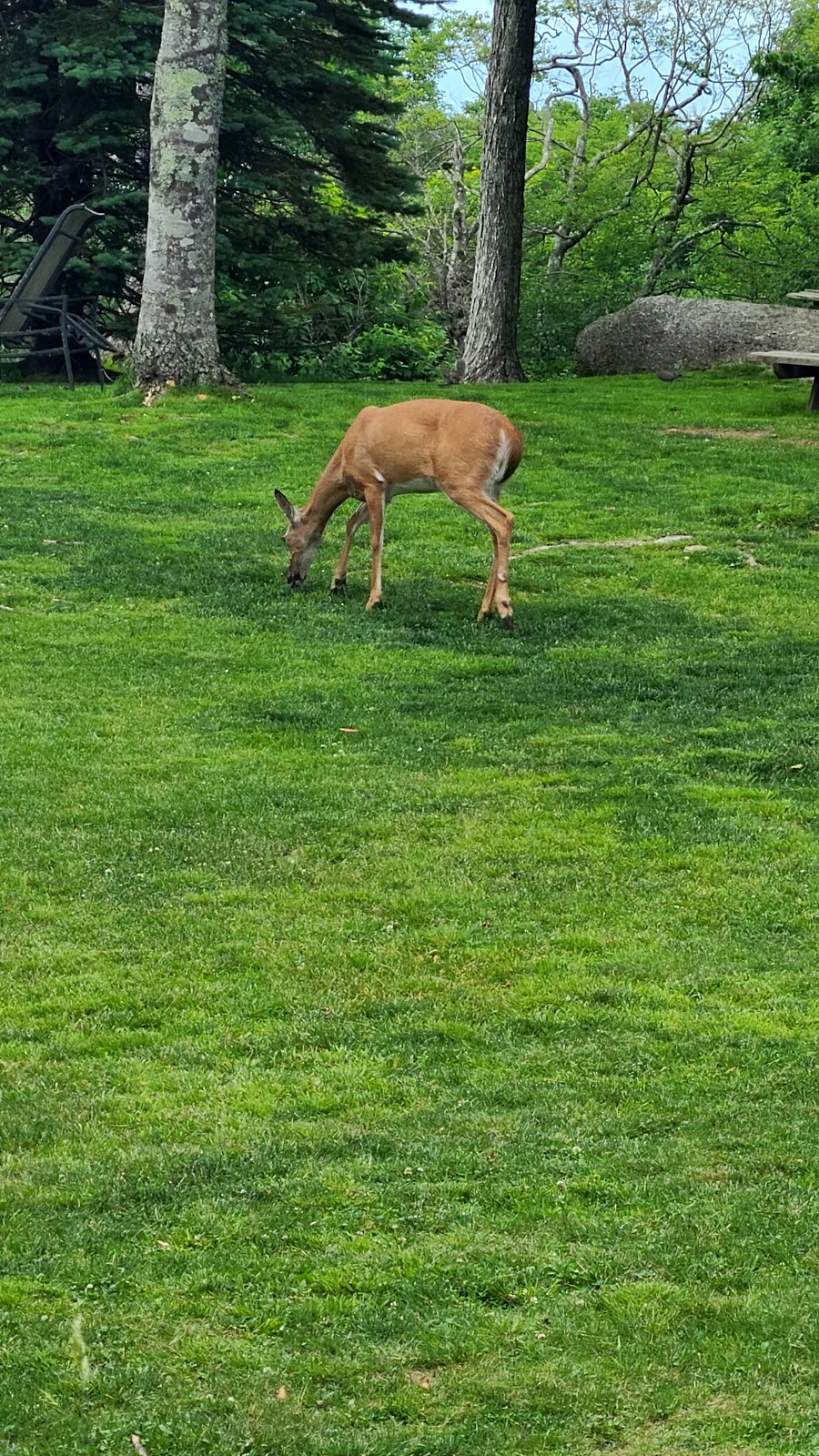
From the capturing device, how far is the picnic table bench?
17.2 m

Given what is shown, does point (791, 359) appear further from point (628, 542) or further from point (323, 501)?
point (323, 501)

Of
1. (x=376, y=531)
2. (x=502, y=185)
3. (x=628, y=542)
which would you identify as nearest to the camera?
(x=376, y=531)

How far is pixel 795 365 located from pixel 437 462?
328 inches

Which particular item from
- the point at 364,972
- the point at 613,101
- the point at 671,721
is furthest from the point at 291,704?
the point at 613,101

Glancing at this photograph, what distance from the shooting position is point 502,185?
20.2 m

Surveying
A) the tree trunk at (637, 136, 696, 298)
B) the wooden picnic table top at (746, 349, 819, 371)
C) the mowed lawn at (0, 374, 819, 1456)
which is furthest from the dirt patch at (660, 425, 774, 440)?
the tree trunk at (637, 136, 696, 298)

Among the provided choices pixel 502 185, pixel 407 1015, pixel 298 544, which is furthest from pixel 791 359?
pixel 407 1015

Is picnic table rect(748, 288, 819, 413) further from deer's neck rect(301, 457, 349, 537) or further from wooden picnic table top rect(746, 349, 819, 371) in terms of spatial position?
deer's neck rect(301, 457, 349, 537)

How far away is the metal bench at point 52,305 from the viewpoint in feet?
63.8

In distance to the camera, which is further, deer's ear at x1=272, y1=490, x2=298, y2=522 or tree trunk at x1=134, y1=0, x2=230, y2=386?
tree trunk at x1=134, y1=0, x2=230, y2=386

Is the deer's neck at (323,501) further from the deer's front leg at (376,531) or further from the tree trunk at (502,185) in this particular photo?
the tree trunk at (502,185)

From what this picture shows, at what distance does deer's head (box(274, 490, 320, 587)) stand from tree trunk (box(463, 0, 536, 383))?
9764 millimetres

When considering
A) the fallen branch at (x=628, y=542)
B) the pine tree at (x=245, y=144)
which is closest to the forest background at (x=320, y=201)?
the pine tree at (x=245, y=144)

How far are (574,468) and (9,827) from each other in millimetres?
9265
